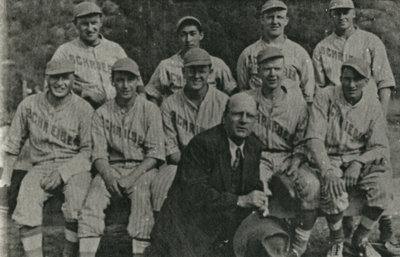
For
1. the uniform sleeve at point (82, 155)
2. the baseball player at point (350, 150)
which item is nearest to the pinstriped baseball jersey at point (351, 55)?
the baseball player at point (350, 150)

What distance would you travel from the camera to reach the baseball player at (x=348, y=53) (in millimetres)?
4786

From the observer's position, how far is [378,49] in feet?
15.8

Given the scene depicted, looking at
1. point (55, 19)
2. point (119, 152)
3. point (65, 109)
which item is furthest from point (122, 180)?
point (55, 19)

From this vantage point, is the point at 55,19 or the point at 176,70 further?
the point at 55,19

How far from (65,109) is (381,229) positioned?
2062mm

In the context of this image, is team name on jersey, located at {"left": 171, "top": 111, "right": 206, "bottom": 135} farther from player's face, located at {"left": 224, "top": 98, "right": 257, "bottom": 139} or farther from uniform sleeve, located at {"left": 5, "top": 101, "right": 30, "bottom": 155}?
uniform sleeve, located at {"left": 5, "top": 101, "right": 30, "bottom": 155}

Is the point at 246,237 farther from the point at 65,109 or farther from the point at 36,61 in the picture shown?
the point at 36,61

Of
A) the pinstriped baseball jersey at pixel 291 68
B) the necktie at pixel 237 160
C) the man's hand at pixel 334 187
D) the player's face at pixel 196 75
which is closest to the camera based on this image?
the necktie at pixel 237 160

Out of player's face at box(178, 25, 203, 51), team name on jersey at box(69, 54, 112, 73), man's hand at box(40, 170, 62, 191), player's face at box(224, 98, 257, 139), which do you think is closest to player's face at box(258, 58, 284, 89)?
player's face at box(224, 98, 257, 139)

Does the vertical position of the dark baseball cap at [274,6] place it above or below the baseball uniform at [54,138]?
above

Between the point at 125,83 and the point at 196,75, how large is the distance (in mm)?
437

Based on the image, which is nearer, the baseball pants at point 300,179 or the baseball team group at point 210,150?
the baseball team group at point 210,150

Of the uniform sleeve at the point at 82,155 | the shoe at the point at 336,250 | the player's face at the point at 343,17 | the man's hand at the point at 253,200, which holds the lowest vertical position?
the shoe at the point at 336,250

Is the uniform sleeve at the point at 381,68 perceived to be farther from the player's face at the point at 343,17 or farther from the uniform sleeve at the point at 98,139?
the uniform sleeve at the point at 98,139
